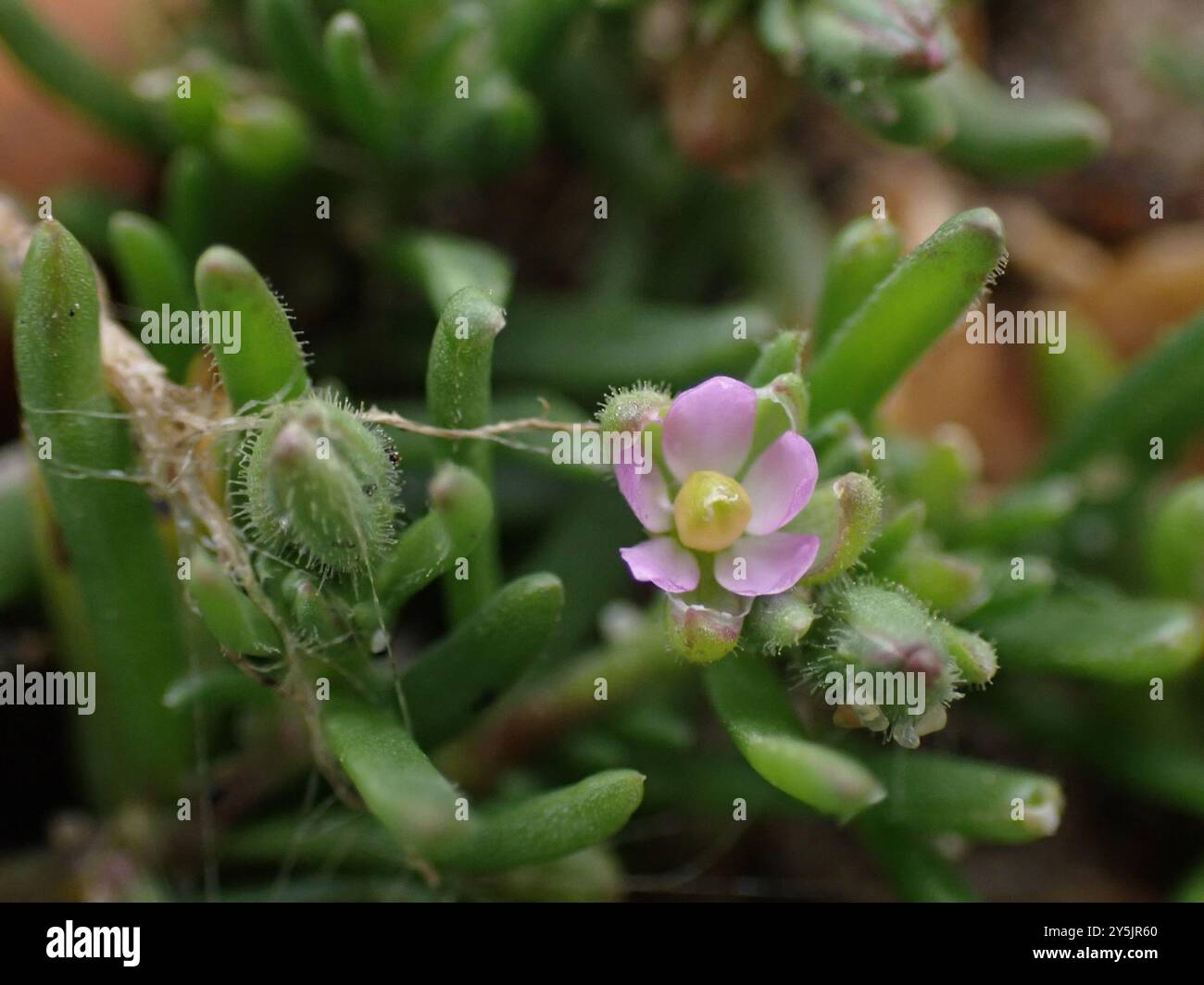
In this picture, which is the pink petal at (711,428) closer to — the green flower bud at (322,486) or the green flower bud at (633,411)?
the green flower bud at (633,411)

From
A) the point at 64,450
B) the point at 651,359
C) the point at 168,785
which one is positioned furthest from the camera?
the point at 651,359

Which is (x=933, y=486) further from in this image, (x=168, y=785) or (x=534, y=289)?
(x=168, y=785)

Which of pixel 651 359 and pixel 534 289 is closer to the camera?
pixel 651 359

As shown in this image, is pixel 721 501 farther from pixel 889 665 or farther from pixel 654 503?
pixel 889 665

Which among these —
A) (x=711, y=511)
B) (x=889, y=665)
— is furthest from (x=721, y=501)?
(x=889, y=665)

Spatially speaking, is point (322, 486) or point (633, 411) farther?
point (633, 411)

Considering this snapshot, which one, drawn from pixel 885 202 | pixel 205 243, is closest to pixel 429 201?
pixel 205 243
